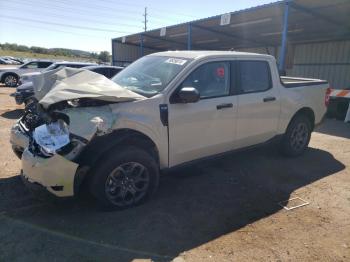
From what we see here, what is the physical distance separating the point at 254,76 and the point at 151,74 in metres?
1.65

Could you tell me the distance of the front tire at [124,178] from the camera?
3402 millimetres

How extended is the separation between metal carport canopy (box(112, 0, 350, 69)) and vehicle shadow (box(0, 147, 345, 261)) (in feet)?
22.9

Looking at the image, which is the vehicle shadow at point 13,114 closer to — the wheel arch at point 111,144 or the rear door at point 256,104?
the wheel arch at point 111,144

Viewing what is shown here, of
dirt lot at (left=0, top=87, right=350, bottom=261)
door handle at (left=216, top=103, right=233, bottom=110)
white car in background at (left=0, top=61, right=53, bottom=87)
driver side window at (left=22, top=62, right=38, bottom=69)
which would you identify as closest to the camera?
dirt lot at (left=0, top=87, right=350, bottom=261)

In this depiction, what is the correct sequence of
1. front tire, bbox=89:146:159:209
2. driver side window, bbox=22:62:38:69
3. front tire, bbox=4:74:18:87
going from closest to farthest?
front tire, bbox=89:146:159:209
driver side window, bbox=22:62:38:69
front tire, bbox=4:74:18:87

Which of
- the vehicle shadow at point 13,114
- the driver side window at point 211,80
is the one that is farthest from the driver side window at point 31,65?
the driver side window at point 211,80

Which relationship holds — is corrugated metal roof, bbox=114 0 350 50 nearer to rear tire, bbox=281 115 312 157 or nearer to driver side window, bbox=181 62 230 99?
rear tire, bbox=281 115 312 157

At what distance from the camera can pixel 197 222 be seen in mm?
3543

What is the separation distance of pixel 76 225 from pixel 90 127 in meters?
1.09

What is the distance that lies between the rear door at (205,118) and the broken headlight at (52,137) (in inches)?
48.9

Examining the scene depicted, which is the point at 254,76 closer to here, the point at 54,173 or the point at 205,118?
the point at 205,118

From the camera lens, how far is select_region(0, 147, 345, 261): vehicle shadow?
3.03 m

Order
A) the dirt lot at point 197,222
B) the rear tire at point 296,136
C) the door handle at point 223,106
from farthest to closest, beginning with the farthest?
1. the rear tire at point 296,136
2. the door handle at point 223,106
3. the dirt lot at point 197,222

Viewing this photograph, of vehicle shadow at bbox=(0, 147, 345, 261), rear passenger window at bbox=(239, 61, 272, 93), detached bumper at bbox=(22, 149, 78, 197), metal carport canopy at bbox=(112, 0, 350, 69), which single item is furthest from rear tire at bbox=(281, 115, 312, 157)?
metal carport canopy at bbox=(112, 0, 350, 69)
